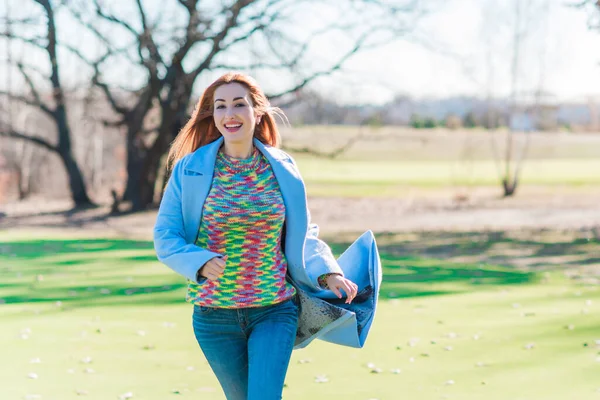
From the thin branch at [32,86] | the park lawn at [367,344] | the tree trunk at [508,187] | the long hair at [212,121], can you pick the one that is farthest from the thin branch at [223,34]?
the long hair at [212,121]

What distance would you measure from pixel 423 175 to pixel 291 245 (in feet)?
147

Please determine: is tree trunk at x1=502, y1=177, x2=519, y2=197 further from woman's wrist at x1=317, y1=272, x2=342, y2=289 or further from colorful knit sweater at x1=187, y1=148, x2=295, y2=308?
colorful knit sweater at x1=187, y1=148, x2=295, y2=308

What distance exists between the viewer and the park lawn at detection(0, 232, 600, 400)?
621 cm

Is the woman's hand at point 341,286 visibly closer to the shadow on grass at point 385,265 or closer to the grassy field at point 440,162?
the shadow on grass at point 385,265

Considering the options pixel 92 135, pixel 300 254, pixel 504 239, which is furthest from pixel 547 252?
pixel 92 135

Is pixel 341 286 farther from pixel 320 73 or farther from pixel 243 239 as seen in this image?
pixel 320 73

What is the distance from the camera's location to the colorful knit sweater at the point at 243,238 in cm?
360

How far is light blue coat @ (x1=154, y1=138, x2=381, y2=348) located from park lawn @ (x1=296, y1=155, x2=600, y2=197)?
32.1 meters

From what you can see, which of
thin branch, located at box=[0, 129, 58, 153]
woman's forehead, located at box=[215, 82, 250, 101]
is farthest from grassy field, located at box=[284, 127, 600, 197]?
woman's forehead, located at box=[215, 82, 250, 101]

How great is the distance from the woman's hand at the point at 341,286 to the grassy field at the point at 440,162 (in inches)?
945

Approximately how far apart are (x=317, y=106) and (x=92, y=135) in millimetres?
19978

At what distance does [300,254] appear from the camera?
3746mm

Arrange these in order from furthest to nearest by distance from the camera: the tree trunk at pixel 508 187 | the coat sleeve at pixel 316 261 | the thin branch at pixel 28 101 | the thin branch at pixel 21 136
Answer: the tree trunk at pixel 508 187, the thin branch at pixel 21 136, the thin branch at pixel 28 101, the coat sleeve at pixel 316 261

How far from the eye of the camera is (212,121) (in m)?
3.92
